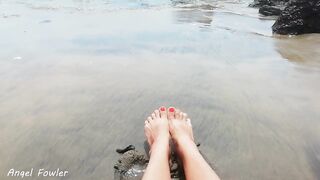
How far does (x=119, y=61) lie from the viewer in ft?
13.3

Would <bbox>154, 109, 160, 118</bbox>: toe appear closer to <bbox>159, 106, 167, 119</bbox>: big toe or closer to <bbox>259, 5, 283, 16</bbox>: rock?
<bbox>159, 106, 167, 119</bbox>: big toe

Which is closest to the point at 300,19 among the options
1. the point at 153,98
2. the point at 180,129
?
the point at 153,98

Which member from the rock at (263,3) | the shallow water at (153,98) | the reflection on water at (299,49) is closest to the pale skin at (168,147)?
the shallow water at (153,98)

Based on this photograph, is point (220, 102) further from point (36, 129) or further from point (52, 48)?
point (52, 48)

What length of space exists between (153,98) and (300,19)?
15.5 feet

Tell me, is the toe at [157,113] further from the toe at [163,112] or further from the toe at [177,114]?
the toe at [177,114]

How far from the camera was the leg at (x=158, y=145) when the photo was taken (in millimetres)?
1896

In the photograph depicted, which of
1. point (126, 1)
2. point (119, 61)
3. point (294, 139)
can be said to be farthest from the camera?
point (126, 1)

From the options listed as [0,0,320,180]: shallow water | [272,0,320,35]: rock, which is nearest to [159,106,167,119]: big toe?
[0,0,320,180]: shallow water

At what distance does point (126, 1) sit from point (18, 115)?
32.1ft

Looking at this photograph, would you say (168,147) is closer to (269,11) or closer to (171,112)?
(171,112)

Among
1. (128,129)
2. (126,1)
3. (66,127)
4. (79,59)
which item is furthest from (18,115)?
(126,1)

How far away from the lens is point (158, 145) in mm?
2256

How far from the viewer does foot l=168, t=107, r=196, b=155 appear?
2328 millimetres
